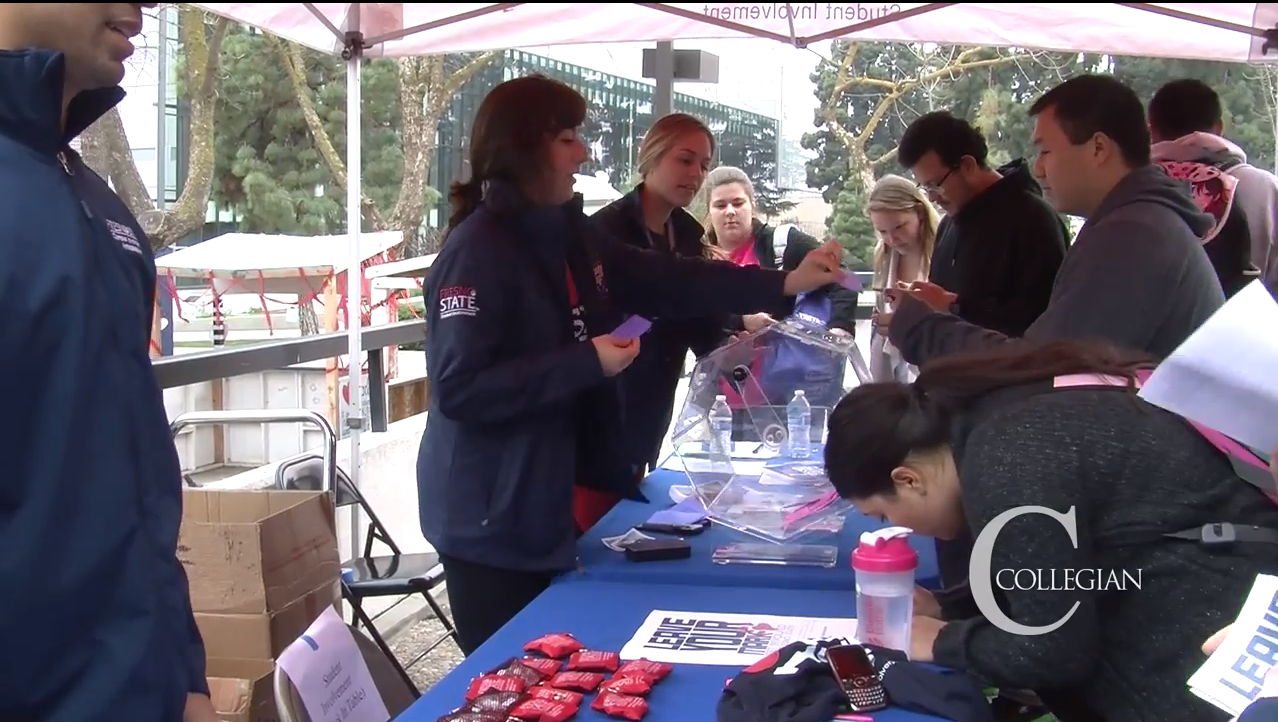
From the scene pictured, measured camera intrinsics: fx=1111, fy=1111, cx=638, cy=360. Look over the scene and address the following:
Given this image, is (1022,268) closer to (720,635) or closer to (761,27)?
(761,27)

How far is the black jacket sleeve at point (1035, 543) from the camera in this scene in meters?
1.25

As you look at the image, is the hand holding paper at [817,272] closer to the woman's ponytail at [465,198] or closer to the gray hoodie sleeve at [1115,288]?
the gray hoodie sleeve at [1115,288]

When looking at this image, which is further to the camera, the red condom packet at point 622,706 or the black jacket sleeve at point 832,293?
the black jacket sleeve at point 832,293

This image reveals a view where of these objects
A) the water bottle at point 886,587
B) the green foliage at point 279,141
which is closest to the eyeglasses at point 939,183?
the water bottle at point 886,587

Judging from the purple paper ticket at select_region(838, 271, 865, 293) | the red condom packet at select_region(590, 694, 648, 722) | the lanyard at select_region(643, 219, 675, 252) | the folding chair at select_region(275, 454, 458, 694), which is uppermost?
the lanyard at select_region(643, 219, 675, 252)

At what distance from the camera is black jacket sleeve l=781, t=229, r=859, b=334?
391 cm

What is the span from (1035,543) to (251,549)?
1.85 m

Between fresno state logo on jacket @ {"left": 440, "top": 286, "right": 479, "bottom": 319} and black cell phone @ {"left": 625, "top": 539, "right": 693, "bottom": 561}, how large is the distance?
0.58 meters

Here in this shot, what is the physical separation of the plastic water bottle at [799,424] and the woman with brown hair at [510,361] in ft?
2.14

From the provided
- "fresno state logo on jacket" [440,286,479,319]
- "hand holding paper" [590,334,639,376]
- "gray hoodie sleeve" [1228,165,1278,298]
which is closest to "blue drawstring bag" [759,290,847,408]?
"hand holding paper" [590,334,639,376]

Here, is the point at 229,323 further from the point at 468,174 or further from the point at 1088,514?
the point at 1088,514

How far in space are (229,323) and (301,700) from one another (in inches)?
314

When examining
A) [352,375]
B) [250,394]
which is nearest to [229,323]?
[250,394]

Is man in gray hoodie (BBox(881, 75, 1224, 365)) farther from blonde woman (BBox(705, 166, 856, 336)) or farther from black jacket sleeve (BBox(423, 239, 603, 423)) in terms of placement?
blonde woman (BBox(705, 166, 856, 336))
